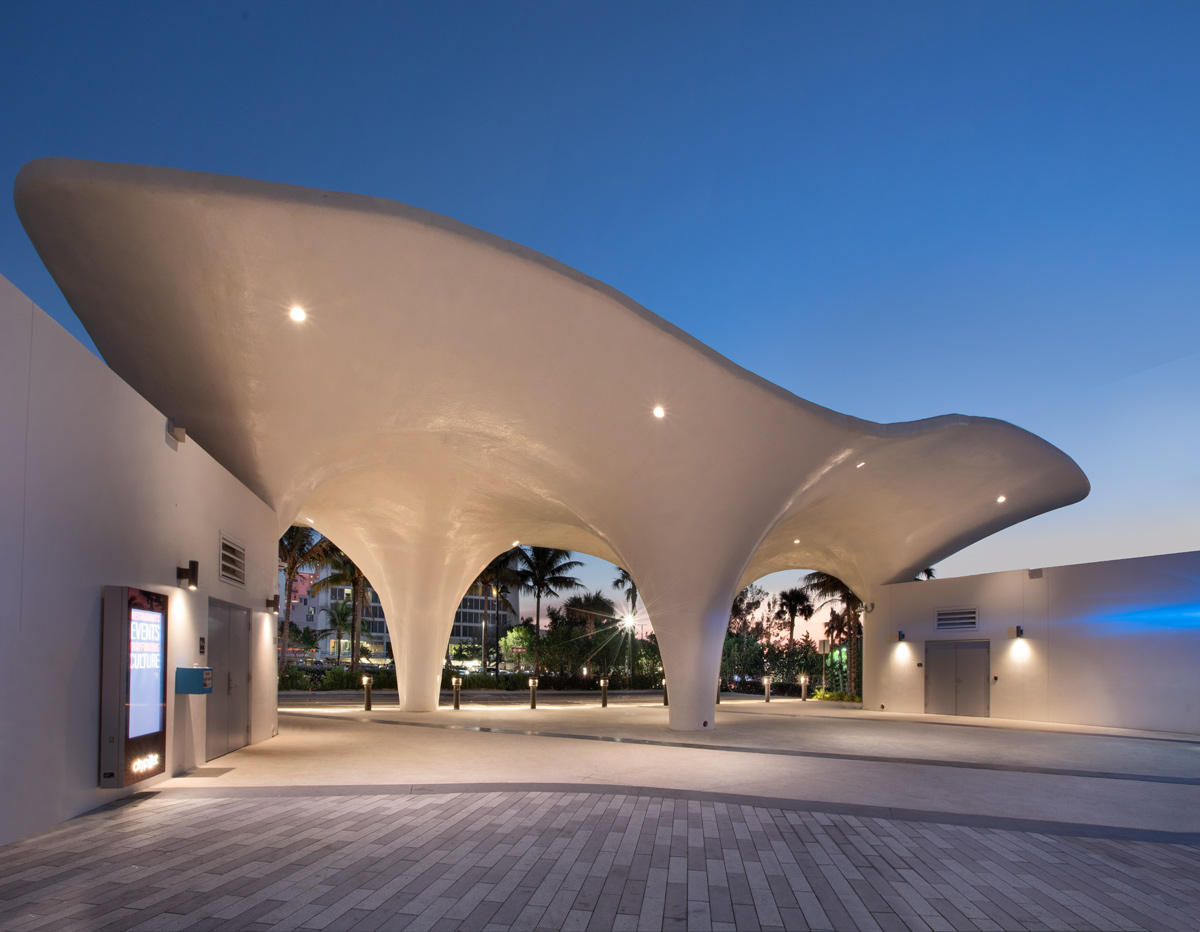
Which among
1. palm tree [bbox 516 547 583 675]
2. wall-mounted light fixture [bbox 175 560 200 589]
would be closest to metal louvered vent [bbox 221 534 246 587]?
wall-mounted light fixture [bbox 175 560 200 589]

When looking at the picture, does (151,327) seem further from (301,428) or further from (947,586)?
(947,586)

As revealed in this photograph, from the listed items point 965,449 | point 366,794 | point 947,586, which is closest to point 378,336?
point 366,794

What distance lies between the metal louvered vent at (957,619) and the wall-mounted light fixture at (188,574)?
20539 mm

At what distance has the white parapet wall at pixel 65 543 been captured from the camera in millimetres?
5863

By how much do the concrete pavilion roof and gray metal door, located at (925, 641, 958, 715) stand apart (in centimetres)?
586

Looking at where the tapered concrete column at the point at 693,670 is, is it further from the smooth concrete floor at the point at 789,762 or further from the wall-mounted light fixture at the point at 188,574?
the wall-mounted light fixture at the point at 188,574

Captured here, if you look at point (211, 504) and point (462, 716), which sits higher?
point (211, 504)

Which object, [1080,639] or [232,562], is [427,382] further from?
[1080,639]

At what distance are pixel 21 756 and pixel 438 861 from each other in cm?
311

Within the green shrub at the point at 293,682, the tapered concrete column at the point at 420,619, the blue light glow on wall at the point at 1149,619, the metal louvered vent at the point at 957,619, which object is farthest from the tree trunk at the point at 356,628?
the blue light glow on wall at the point at 1149,619

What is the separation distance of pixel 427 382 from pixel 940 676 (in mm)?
18629

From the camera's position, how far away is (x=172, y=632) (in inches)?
359

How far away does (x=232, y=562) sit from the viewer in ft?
40.1

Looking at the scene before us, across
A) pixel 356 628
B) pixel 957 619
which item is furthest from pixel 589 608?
pixel 957 619
